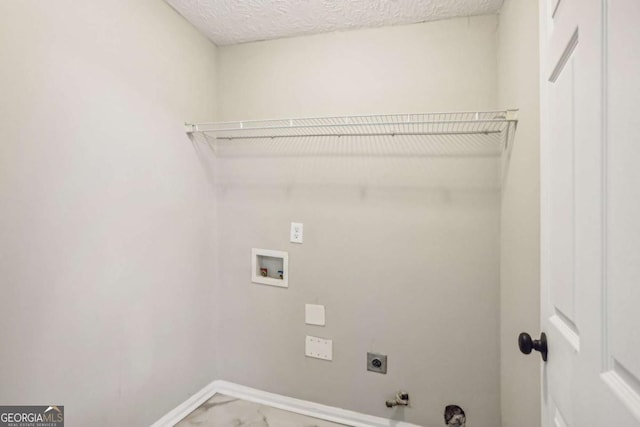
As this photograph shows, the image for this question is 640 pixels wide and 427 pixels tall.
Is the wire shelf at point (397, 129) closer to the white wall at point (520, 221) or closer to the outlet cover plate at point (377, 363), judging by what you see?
the white wall at point (520, 221)

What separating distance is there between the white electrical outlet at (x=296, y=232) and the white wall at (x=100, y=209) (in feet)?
1.98

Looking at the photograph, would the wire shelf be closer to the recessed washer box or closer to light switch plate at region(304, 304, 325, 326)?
the recessed washer box

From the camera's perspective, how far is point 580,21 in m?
0.59

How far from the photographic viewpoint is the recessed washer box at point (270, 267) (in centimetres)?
185

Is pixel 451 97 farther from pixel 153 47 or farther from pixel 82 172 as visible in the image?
pixel 82 172

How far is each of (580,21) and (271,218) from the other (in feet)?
5.30

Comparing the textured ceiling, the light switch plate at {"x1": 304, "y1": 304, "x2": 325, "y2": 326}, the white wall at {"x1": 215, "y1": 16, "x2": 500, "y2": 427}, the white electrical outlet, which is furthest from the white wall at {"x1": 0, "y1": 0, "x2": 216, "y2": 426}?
the light switch plate at {"x1": 304, "y1": 304, "x2": 325, "y2": 326}

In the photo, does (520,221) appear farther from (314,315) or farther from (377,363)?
(314,315)

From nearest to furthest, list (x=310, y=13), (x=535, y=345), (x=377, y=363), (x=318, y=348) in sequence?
(x=535, y=345)
(x=310, y=13)
(x=377, y=363)
(x=318, y=348)

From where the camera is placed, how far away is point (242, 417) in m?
1.72

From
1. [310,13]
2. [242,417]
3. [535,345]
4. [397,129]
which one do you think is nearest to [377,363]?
[242,417]

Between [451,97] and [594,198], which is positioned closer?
[594,198]

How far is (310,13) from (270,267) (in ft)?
5.08

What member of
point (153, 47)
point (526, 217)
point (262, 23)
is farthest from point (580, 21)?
point (153, 47)
